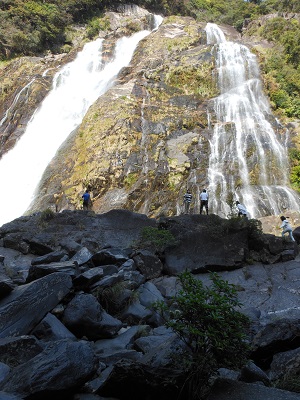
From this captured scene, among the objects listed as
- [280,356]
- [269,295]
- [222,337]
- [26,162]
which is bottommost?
[26,162]

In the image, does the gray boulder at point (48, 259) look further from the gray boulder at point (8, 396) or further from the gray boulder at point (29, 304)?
the gray boulder at point (8, 396)

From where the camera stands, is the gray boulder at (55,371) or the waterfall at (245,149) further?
the waterfall at (245,149)

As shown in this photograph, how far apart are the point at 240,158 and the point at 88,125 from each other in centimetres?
1016

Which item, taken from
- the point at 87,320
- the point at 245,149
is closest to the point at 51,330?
the point at 87,320

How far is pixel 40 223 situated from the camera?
12039 millimetres

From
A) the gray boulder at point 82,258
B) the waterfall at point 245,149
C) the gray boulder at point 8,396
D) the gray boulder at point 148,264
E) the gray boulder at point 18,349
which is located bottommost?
→ the waterfall at point 245,149

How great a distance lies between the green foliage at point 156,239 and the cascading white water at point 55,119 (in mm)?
12980

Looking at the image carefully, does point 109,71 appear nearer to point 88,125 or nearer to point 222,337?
point 88,125

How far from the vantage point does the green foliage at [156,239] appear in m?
10.5

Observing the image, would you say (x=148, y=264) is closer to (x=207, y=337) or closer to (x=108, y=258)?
(x=108, y=258)

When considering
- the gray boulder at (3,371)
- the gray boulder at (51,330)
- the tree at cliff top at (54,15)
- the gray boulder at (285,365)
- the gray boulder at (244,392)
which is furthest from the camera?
the tree at cliff top at (54,15)

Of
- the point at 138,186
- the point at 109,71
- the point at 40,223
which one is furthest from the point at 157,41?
the point at 40,223

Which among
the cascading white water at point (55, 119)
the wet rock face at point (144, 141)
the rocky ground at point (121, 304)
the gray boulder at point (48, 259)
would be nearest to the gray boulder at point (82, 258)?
the rocky ground at point (121, 304)

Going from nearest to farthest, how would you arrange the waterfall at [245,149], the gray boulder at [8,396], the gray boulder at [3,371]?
the gray boulder at [8,396] < the gray boulder at [3,371] < the waterfall at [245,149]
